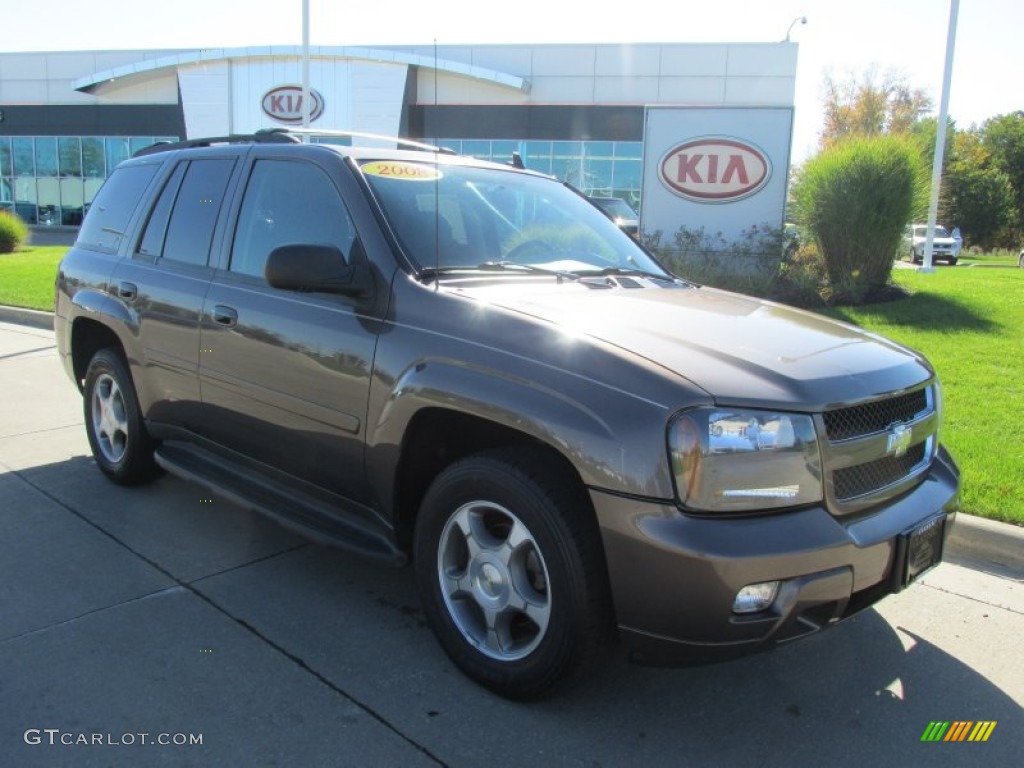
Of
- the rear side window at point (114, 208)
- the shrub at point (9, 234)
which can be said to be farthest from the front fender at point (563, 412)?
the shrub at point (9, 234)

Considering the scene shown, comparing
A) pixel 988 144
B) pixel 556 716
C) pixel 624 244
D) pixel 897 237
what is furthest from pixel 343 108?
pixel 988 144

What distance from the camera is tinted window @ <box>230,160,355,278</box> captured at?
3531mm

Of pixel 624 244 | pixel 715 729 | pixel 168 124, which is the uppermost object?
A: pixel 168 124

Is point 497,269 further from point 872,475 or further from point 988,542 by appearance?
point 988,542

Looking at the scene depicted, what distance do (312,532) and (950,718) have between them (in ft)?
8.26

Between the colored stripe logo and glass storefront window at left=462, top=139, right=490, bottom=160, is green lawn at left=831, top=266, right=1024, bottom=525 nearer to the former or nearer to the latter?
the colored stripe logo

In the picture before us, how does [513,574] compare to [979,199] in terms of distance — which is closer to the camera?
[513,574]

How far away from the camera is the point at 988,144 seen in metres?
52.7

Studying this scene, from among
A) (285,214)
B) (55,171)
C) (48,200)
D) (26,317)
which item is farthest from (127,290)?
(48,200)

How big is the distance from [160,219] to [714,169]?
10.4 meters

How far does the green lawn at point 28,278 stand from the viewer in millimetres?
12779

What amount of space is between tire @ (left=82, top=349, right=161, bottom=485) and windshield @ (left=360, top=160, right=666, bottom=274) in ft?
7.31

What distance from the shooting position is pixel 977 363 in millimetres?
7746

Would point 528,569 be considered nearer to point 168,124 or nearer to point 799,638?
point 799,638
